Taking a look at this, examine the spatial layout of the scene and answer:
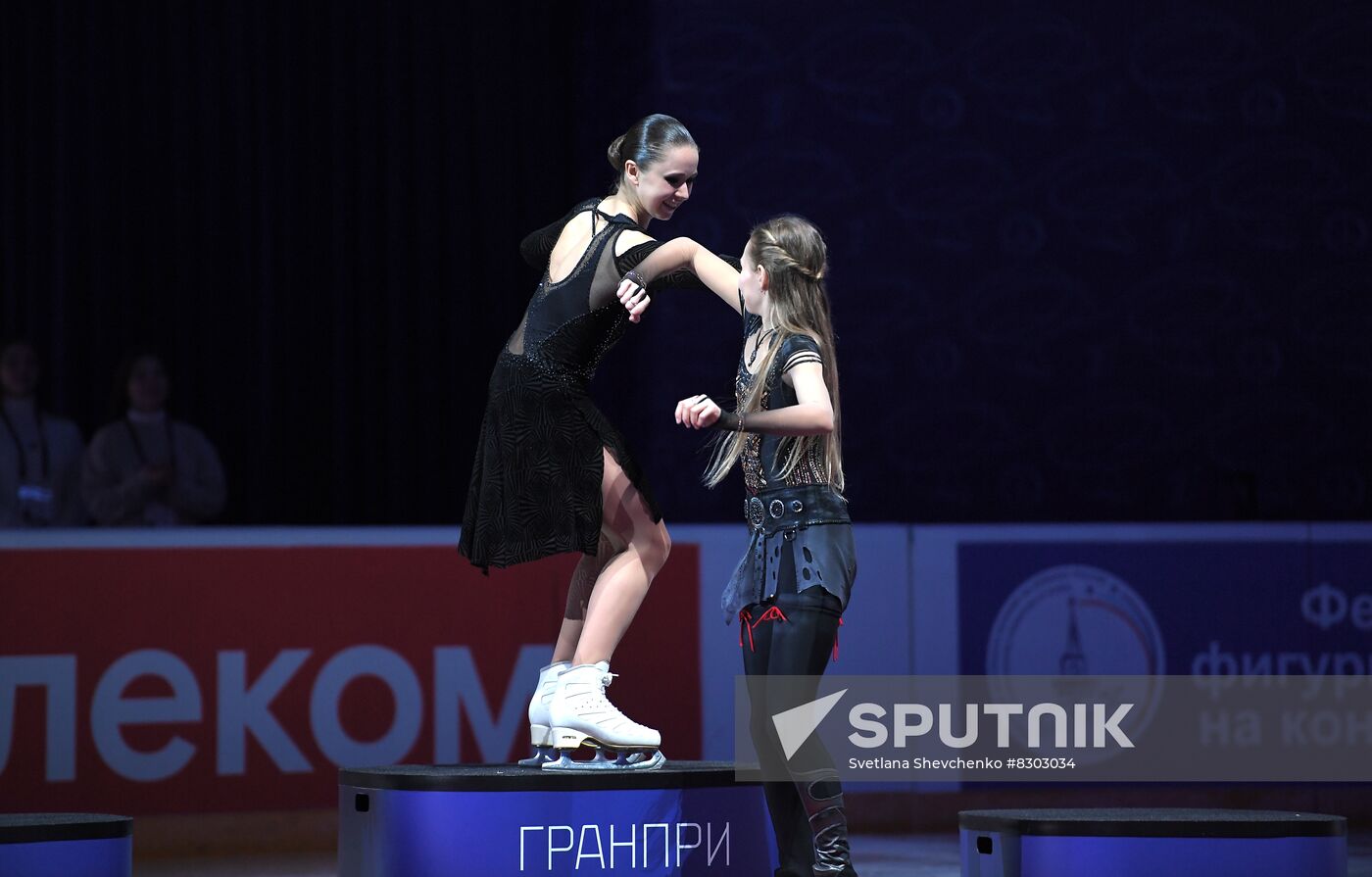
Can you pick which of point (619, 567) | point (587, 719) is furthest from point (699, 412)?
point (587, 719)

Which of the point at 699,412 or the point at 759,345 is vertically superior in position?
the point at 759,345

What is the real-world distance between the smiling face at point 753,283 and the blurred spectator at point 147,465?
12.2 ft

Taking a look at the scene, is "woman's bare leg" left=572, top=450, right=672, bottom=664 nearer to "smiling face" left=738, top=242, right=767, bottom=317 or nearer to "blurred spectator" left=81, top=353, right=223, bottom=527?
"smiling face" left=738, top=242, right=767, bottom=317

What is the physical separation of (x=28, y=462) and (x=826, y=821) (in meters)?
4.35

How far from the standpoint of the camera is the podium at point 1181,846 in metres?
4.10

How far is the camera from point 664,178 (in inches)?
173

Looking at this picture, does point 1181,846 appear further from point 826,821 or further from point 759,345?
point 759,345

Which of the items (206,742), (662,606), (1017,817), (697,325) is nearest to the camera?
(1017,817)

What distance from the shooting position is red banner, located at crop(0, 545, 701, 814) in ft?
19.9

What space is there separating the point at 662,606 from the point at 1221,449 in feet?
11.0

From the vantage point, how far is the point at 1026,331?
867 cm

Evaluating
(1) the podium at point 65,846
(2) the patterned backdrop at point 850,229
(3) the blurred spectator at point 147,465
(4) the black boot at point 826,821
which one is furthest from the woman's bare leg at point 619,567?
(2) the patterned backdrop at point 850,229

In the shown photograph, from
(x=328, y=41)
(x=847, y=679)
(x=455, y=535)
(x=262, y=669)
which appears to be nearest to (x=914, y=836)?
(x=847, y=679)

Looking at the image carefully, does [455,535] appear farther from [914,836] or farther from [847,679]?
Result: [914,836]
